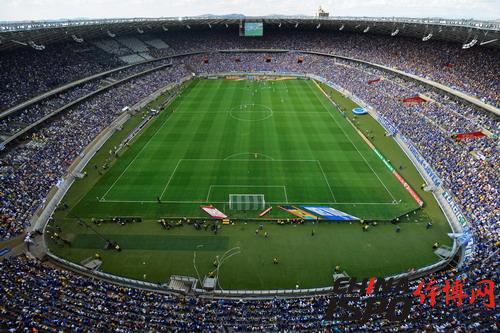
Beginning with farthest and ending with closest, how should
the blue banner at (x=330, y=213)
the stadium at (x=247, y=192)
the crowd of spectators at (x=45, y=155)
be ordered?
the blue banner at (x=330, y=213), the crowd of spectators at (x=45, y=155), the stadium at (x=247, y=192)

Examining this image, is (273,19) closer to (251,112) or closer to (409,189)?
(251,112)

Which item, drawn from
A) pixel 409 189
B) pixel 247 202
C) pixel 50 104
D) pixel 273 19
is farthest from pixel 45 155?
pixel 273 19

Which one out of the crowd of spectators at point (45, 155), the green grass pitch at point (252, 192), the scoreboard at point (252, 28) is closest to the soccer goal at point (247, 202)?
the green grass pitch at point (252, 192)

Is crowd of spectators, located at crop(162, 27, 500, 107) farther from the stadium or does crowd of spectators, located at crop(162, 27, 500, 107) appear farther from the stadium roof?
the stadium roof

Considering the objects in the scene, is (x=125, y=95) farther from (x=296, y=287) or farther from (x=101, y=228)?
(x=296, y=287)

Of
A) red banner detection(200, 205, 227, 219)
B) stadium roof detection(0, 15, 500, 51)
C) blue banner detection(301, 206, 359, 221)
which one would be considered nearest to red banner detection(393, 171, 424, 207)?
blue banner detection(301, 206, 359, 221)

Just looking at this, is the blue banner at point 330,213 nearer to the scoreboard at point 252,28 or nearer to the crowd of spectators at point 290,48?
the crowd of spectators at point 290,48
